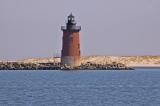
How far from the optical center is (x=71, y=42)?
10031 cm

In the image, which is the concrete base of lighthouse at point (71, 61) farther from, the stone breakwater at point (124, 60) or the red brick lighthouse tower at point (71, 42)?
the stone breakwater at point (124, 60)

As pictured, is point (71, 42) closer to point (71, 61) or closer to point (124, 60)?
point (71, 61)

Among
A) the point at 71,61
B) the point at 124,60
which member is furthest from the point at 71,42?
the point at 124,60

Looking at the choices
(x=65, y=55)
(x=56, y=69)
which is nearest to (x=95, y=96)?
(x=65, y=55)

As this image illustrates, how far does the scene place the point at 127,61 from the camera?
174 meters

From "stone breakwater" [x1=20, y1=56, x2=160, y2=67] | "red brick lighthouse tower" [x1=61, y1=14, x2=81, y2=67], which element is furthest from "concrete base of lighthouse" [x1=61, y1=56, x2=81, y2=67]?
"stone breakwater" [x1=20, y1=56, x2=160, y2=67]

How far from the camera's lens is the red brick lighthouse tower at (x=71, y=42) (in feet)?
329

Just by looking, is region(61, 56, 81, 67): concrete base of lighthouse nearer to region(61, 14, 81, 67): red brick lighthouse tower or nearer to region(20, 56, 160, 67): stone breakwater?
region(61, 14, 81, 67): red brick lighthouse tower

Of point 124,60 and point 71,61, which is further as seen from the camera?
point 124,60

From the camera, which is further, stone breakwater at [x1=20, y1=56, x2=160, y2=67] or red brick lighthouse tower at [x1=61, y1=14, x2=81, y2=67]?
stone breakwater at [x1=20, y1=56, x2=160, y2=67]

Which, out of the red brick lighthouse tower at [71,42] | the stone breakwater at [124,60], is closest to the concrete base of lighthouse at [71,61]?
the red brick lighthouse tower at [71,42]

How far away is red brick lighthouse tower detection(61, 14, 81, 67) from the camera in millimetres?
100188

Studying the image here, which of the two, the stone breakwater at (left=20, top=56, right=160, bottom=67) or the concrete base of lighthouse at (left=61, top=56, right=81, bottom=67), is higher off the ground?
the stone breakwater at (left=20, top=56, right=160, bottom=67)

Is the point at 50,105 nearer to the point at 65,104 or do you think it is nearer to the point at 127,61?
the point at 65,104
